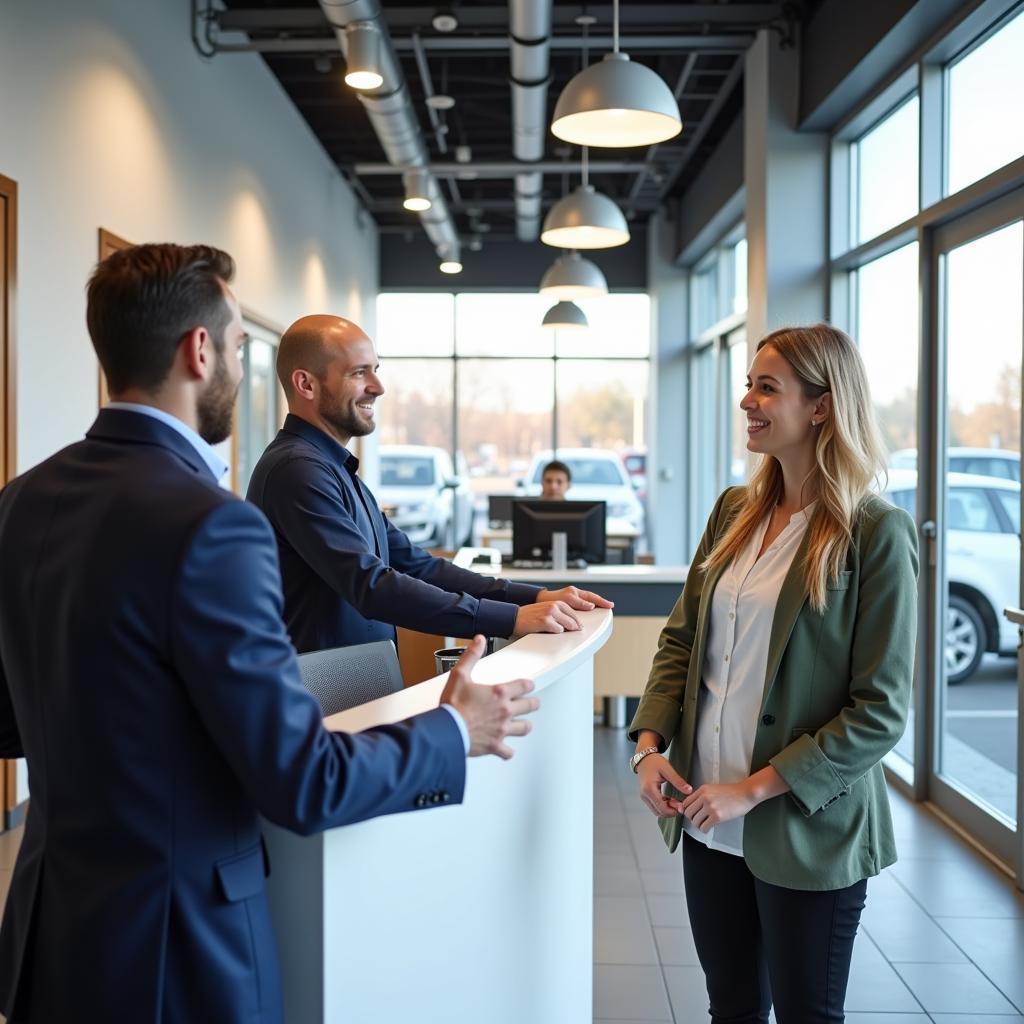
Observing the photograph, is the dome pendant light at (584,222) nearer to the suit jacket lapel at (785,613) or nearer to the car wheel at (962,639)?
the car wheel at (962,639)

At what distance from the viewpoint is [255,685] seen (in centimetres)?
106

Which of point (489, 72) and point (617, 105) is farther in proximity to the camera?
point (489, 72)

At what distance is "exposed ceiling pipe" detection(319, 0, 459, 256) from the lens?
229 inches

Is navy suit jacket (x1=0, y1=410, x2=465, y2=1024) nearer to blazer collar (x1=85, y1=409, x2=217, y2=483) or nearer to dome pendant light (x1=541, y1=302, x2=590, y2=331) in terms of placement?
blazer collar (x1=85, y1=409, x2=217, y2=483)

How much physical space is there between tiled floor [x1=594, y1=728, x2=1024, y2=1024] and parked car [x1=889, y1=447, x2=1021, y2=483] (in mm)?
1466

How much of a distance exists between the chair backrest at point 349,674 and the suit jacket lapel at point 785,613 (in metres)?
0.63

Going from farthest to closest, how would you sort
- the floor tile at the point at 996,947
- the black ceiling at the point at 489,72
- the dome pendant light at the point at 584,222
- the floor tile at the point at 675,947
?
1. the black ceiling at the point at 489,72
2. the dome pendant light at the point at 584,222
3. the floor tile at the point at 675,947
4. the floor tile at the point at 996,947

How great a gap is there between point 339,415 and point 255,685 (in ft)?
5.18

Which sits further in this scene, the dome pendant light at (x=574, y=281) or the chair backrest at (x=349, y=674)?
the dome pendant light at (x=574, y=281)

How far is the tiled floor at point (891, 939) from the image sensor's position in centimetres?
297

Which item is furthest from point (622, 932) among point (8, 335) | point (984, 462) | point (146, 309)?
point (8, 335)

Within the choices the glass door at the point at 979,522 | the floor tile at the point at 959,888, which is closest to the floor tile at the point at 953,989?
the floor tile at the point at 959,888

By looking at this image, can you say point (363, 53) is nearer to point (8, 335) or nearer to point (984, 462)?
point (8, 335)

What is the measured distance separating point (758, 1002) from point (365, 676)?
0.93 m
